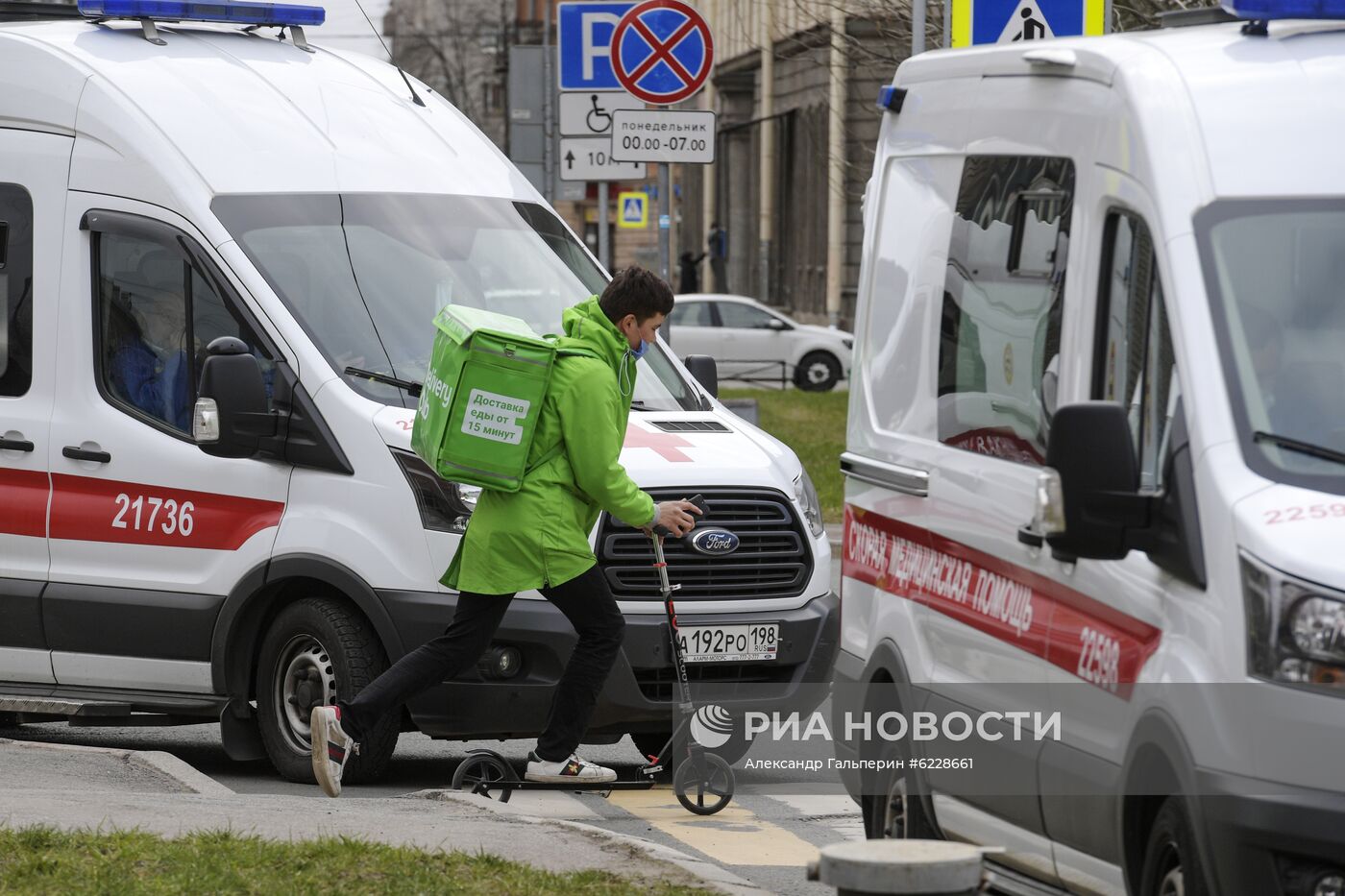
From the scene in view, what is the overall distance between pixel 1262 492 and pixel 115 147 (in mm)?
5962

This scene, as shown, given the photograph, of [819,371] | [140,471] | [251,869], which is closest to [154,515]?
[140,471]

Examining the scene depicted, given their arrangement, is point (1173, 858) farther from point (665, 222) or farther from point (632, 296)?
point (665, 222)

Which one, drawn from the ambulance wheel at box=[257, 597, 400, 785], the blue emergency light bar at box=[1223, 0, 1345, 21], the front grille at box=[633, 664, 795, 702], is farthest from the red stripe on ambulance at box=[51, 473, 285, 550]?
the blue emergency light bar at box=[1223, 0, 1345, 21]

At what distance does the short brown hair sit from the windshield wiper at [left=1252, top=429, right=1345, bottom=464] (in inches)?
142

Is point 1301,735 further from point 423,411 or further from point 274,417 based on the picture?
point 274,417

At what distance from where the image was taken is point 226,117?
9.64m

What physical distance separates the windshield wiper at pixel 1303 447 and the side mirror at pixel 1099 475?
0.84 ft

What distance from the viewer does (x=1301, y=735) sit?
4473mm

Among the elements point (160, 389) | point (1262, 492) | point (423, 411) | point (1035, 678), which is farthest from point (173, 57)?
point (1262, 492)

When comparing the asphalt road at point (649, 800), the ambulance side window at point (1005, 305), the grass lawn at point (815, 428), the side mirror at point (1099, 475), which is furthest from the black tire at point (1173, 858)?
the grass lawn at point (815, 428)

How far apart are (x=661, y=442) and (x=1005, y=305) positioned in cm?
302

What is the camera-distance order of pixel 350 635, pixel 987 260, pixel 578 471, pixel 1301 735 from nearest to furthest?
pixel 1301 735 < pixel 987 260 < pixel 578 471 < pixel 350 635

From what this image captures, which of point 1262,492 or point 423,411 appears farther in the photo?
point 423,411

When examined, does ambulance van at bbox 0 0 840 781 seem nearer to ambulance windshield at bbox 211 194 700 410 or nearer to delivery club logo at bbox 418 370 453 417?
ambulance windshield at bbox 211 194 700 410
